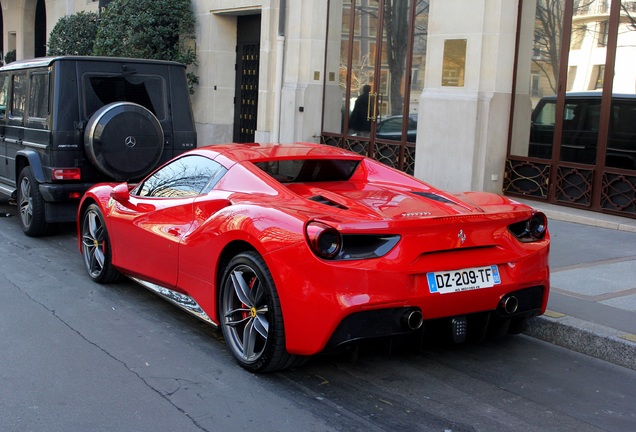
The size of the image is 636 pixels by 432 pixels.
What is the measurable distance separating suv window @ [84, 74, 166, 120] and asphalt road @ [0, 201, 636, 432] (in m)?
3.40

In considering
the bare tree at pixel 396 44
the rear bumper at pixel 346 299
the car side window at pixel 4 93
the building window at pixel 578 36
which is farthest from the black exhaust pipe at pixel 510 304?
the bare tree at pixel 396 44

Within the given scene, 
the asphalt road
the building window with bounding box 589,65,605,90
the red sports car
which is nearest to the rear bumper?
the red sports car

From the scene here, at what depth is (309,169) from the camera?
19.6 ft

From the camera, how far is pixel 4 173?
409 inches

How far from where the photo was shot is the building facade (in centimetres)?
1040

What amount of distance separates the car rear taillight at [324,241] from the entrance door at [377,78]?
8.76m

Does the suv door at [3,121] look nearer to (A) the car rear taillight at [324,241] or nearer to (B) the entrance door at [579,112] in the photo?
(A) the car rear taillight at [324,241]

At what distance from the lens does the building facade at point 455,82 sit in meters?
10.4

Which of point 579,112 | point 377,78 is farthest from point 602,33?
point 377,78

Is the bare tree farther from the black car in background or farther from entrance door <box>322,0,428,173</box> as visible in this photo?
the black car in background

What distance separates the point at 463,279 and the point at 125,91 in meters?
5.83

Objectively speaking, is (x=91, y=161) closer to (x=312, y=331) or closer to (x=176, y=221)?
(x=176, y=221)

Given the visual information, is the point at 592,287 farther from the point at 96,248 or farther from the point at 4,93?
the point at 4,93

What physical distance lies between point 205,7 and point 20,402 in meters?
14.5
